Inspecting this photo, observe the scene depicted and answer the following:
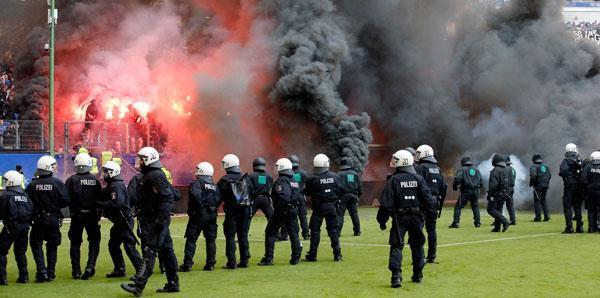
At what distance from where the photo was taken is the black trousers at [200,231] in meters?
17.5

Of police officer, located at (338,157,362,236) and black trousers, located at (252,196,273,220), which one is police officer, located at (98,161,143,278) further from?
police officer, located at (338,157,362,236)

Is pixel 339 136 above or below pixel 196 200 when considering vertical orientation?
above

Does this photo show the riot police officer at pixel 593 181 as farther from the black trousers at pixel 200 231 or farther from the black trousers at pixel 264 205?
the black trousers at pixel 200 231

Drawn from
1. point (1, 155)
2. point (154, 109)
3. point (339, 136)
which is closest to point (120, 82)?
point (154, 109)

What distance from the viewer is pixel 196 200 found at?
17.4 m

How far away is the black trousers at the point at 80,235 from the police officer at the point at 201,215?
175cm

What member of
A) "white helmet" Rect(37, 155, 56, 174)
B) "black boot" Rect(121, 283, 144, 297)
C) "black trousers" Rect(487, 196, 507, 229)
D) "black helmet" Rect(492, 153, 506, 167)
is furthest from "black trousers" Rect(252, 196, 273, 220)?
"black helmet" Rect(492, 153, 506, 167)

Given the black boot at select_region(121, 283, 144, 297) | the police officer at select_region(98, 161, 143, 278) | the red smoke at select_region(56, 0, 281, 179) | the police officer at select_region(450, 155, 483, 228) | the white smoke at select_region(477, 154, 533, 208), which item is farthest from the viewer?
the red smoke at select_region(56, 0, 281, 179)

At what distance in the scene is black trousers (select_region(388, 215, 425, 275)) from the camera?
14.3 metres

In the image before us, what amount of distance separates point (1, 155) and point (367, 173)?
1732cm

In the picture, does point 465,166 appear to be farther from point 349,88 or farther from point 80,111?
point 80,111

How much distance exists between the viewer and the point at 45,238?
16281mm

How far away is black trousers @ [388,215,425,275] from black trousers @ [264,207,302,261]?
12.8 feet

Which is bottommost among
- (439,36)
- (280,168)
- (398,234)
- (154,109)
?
(398,234)
